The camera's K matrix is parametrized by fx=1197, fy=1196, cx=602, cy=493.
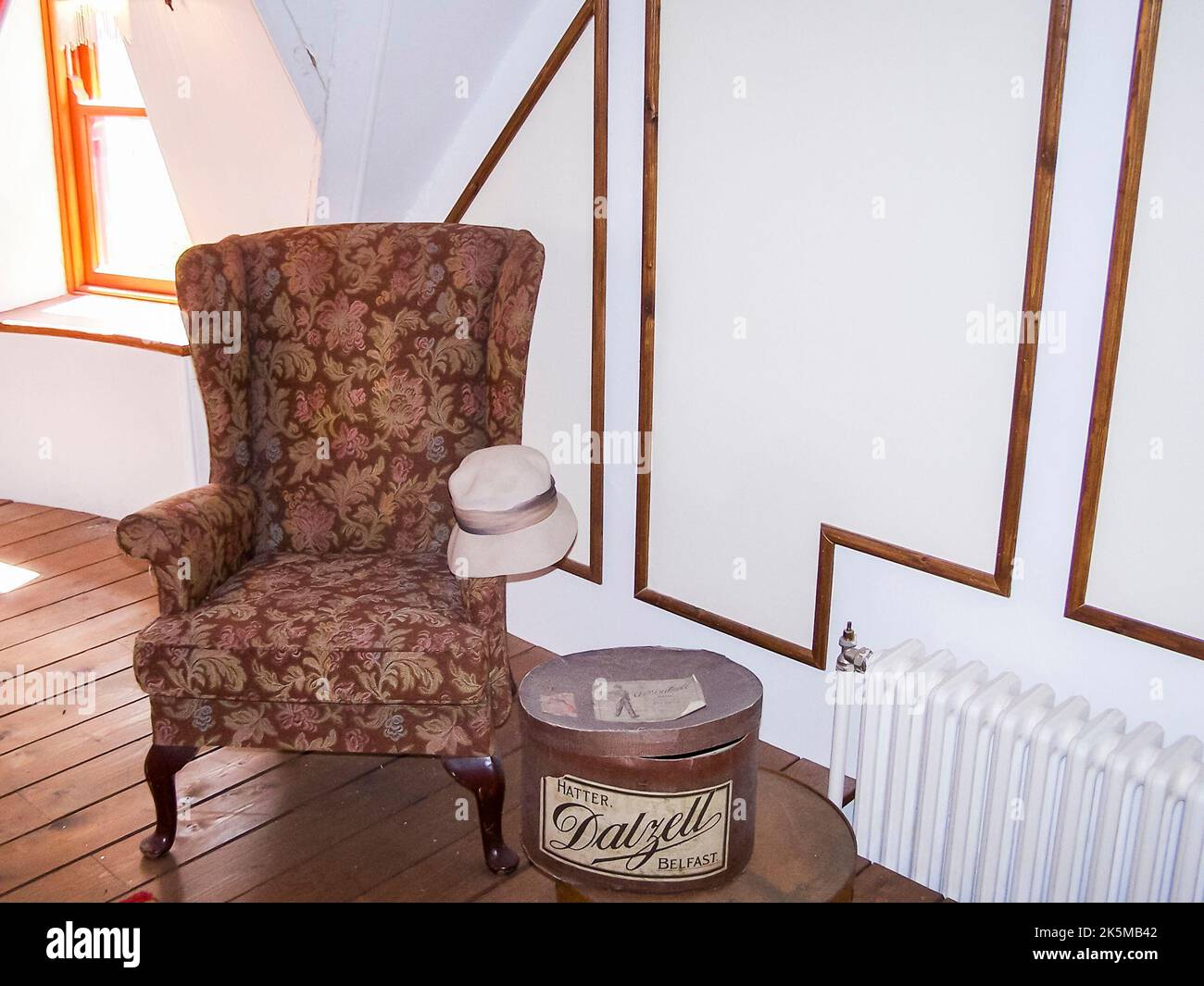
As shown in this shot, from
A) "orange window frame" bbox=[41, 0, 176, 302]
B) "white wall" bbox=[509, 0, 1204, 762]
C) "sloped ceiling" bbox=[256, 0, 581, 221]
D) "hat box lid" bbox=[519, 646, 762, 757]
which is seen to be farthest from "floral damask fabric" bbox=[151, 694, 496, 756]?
"orange window frame" bbox=[41, 0, 176, 302]

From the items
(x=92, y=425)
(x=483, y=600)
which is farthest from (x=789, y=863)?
(x=92, y=425)

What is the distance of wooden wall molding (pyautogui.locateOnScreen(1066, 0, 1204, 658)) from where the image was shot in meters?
2.00

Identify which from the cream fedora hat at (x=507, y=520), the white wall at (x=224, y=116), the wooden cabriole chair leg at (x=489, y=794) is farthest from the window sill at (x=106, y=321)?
the cream fedora hat at (x=507, y=520)

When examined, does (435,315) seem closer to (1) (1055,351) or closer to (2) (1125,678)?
(1) (1055,351)

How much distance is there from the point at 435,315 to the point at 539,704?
1.16 metres

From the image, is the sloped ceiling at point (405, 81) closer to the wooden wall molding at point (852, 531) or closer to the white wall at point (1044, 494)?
the white wall at point (1044, 494)

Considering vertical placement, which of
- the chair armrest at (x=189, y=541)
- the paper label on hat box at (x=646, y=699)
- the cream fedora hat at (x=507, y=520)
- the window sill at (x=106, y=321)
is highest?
the window sill at (x=106, y=321)

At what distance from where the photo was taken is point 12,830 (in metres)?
2.65

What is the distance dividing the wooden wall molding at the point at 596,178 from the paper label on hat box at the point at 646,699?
1.18m

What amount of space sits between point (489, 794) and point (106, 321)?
2.80 metres

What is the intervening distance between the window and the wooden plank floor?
181 centimetres

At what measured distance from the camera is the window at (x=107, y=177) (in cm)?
454

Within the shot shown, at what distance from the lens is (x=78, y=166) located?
471cm
